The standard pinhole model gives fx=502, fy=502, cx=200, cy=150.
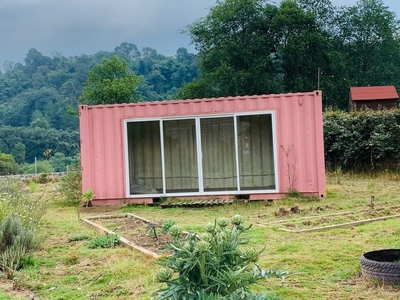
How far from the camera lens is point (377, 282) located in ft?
12.8

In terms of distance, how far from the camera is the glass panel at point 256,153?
34.4 ft

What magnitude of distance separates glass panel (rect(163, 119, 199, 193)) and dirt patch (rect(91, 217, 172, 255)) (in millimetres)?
2472

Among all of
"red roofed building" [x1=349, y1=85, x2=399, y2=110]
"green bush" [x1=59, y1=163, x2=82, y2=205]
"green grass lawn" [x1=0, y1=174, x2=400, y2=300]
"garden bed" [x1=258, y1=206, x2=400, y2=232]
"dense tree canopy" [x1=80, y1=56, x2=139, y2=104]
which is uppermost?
"dense tree canopy" [x1=80, y1=56, x2=139, y2=104]

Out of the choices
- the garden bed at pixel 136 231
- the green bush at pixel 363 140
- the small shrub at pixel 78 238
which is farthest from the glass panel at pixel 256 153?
the green bush at pixel 363 140

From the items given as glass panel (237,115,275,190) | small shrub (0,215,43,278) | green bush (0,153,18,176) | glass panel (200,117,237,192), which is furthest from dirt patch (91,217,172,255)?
green bush (0,153,18,176)

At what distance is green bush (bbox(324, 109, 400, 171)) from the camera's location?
14.5 metres

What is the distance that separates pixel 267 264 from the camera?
185 inches

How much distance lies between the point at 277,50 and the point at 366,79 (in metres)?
8.04

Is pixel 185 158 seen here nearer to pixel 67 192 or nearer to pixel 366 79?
pixel 67 192

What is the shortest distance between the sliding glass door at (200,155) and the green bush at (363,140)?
5.59m

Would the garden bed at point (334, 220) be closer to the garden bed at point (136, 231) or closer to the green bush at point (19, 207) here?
the garden bed at point (136, 231)

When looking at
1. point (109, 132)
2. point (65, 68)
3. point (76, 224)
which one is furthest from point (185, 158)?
point (65, 68)

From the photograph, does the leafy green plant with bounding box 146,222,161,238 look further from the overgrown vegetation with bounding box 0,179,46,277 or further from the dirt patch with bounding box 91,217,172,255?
the overgrown vegetation with bounding box 0,179,46,277

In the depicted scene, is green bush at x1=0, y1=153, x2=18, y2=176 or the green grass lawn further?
green bush at x1=0, y1=153, x2=18, y2=176
